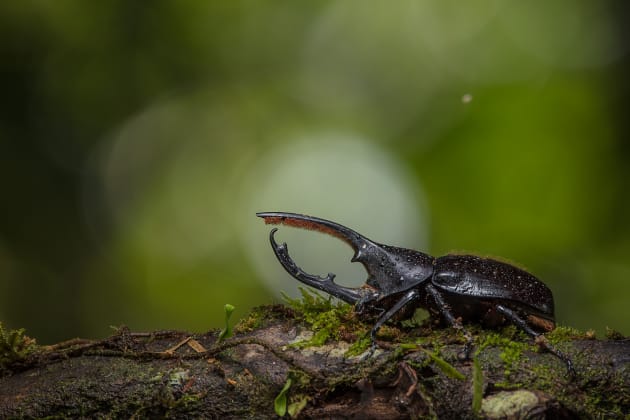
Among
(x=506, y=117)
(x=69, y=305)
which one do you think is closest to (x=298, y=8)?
(x=506, y=117)

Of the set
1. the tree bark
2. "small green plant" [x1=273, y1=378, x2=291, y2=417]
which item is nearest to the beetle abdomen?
the tree bark

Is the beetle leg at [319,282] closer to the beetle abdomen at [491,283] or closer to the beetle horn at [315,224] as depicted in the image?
the beetle horn at [315,224]

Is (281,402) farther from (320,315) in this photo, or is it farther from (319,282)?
(319,282)

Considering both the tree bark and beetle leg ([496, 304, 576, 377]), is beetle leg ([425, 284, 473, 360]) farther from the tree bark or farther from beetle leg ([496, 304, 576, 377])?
beetle leg ([496, 304, 576, 377])

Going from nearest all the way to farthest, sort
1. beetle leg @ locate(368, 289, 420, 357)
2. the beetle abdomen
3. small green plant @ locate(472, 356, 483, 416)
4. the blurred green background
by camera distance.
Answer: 1. small green plant @ locate(472, 356, 483, 416)
2. beetle leg @ locate(368, 289, 420, 357)
3. the beetle abdomen
4. the blurred green background

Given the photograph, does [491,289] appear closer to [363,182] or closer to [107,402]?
[107,402]

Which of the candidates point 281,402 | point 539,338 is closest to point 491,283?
point 539,338
